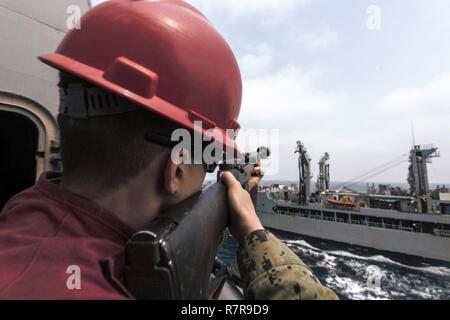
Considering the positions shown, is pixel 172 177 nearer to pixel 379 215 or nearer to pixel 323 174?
pixel 379 215

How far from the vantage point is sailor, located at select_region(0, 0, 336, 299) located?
839 millimetres

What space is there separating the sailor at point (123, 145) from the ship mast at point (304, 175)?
124 ft

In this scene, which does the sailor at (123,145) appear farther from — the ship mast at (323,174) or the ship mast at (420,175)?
the ship mast at (323,174)

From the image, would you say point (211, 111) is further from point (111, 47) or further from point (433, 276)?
point (433, 276)

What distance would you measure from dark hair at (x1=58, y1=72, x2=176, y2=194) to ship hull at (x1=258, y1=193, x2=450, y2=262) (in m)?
32.2

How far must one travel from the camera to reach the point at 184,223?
3.14ft

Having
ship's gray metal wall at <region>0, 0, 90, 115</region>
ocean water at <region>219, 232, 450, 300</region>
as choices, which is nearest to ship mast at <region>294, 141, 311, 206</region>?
ocean water at <region>219, 232, 450, 300</region>

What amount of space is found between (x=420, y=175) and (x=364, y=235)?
923 cm

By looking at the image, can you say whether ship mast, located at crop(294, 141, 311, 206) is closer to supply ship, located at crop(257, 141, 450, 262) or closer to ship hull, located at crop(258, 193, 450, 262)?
supply ship, located at crop(257, 141, 450, 262)

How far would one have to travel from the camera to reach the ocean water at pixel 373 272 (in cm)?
1862

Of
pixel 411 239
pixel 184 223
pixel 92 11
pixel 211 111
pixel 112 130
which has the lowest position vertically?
pixel 411 239

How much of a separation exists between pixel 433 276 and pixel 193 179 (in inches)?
1116

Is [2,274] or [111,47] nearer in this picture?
[2,274]

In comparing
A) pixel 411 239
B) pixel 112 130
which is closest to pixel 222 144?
pixel 112 130
